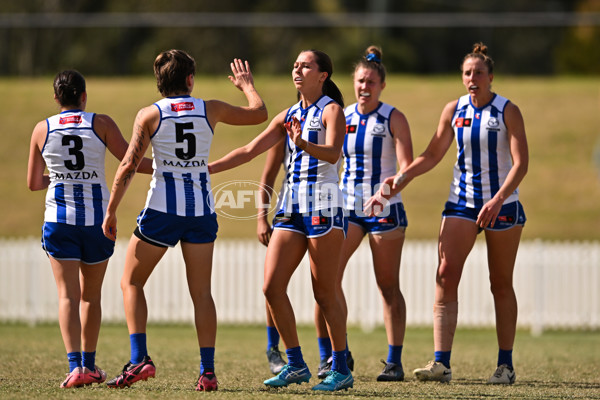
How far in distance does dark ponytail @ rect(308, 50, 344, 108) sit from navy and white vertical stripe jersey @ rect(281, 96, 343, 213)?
8.4 inches

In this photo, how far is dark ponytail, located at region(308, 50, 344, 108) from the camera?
596 centimetres

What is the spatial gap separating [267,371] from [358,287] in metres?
6.46

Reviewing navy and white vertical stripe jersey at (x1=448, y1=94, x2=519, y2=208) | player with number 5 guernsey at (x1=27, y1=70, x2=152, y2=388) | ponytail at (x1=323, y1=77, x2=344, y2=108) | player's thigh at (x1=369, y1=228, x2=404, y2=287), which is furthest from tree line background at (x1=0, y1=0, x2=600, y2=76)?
player with number 5 guernsey at (x1=27, y1=70, x2=152, y2=388)


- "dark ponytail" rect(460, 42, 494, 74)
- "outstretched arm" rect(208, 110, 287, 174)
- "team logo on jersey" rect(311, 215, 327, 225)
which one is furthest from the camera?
"dark ponytail" rect(460, 42, 494, 74)

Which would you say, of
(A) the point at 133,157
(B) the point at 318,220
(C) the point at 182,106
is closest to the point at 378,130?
(B) the point at 318,220

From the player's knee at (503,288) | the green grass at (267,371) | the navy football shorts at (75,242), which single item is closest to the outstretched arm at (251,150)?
the navy football shorts at (75,242)

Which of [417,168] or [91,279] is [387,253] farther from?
[91,279]

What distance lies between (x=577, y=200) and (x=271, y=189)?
52.3ft

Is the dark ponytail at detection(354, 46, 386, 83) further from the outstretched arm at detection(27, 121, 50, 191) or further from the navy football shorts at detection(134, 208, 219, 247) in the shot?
the outstretched arm at detection(27, 121, 50, 191)

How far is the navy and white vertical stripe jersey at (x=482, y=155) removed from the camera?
6699 mm

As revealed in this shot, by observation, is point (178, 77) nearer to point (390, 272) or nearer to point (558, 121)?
point (390, 272)

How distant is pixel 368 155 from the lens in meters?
7.05

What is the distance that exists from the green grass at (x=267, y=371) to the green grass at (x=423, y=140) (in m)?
8.11

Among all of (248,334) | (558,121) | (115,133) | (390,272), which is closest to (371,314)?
(248,334)
